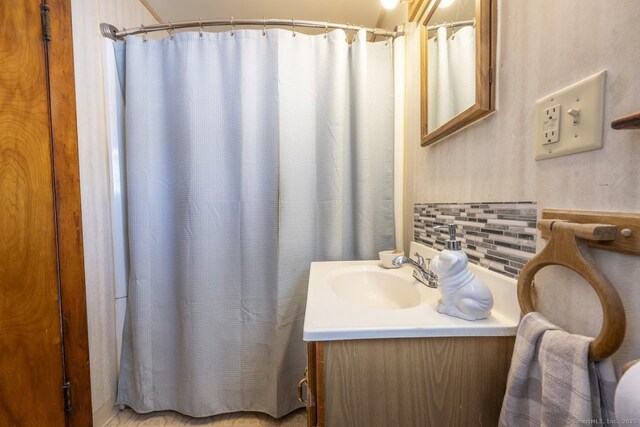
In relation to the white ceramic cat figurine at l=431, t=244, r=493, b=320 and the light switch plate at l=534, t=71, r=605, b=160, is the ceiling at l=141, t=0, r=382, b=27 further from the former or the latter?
the white ceramic cat figurine at l=431, t=244, r=493, b=320

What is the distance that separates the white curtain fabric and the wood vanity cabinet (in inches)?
25.4

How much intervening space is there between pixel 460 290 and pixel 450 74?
0.70m

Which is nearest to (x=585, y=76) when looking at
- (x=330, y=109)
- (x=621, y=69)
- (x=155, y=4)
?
(x=621, y=69)

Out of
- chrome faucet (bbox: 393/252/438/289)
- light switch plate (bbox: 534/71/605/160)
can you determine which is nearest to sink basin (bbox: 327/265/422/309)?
chrome faucet (bbox: 393/252/438/289)

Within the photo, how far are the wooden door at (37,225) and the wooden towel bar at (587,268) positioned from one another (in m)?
1.49

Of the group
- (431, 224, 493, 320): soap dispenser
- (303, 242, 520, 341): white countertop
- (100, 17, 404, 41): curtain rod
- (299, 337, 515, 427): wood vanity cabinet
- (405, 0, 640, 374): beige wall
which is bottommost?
(299, 337, 515, 427): wood vanity cabinet

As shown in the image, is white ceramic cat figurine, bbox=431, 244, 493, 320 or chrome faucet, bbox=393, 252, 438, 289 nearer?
white ceramic cat figurine, bbox=431, 244, 493, 320

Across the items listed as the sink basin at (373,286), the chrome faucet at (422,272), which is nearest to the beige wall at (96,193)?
the sink basin at (373,286)

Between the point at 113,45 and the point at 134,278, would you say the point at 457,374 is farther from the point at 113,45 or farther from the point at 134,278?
the point at 113,45

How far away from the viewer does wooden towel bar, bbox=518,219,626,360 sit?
1.12 feet

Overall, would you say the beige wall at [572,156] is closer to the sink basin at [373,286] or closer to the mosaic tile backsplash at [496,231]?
the mosaic tile backsplash at [496,231]

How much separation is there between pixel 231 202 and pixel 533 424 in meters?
1.17

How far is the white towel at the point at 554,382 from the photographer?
34cm

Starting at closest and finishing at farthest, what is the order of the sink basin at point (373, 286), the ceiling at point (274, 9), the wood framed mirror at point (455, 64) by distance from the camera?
the wood framed mirror at point (455, 64)
the sink basin at point (373, 286)
the ceiling at point (274, 9)
